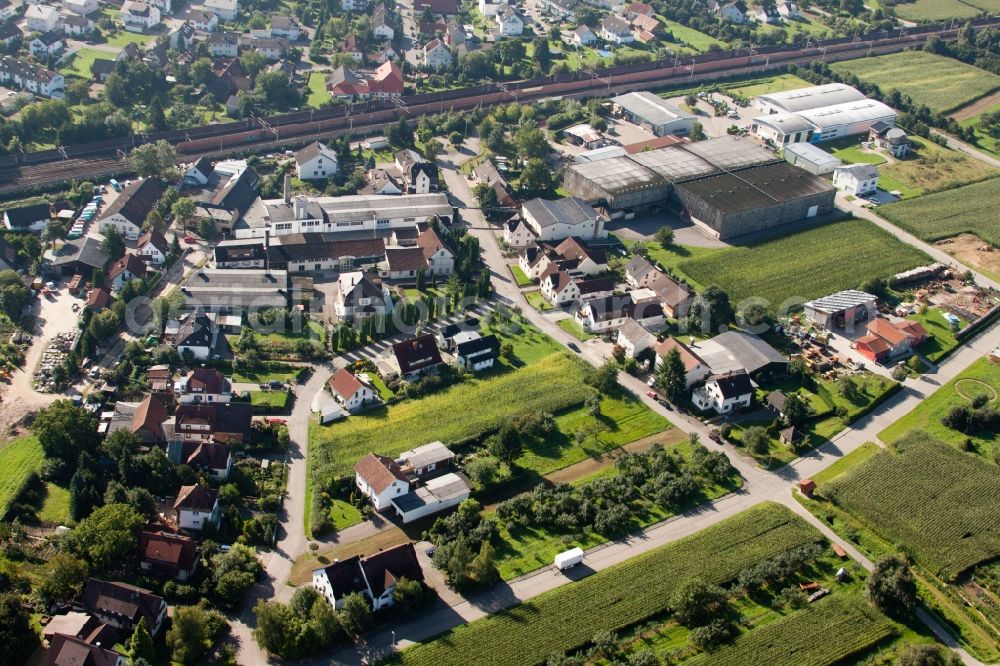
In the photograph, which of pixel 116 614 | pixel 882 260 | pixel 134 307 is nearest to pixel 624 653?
pixel 116 614

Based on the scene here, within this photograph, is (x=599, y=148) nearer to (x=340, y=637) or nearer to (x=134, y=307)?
(x=134, y=307)

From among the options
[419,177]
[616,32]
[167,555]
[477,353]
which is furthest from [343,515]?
[616,32]

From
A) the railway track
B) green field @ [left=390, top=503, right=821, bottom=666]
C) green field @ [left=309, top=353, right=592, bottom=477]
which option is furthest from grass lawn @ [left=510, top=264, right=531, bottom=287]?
the railway track

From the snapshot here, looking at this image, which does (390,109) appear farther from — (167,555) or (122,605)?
(122,605)

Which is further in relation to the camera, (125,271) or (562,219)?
(562,219)

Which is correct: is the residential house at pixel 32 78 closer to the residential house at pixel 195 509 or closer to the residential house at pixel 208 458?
the residential house at pixel 208 458

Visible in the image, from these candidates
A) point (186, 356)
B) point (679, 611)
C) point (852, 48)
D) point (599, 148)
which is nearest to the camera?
point (679, 611)
